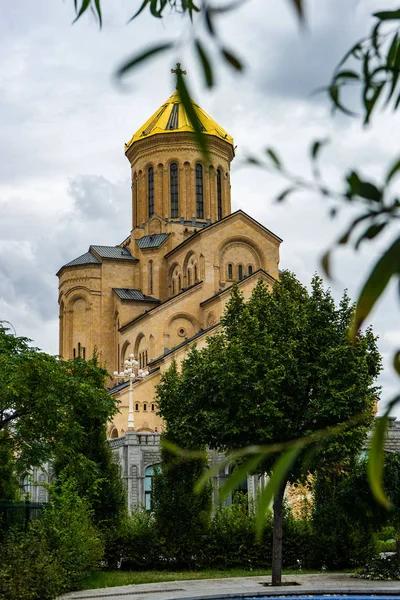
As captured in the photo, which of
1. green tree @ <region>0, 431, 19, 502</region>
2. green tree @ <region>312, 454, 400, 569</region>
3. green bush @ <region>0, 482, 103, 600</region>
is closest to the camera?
green bush @ <region>0, 482, 103, 600</region>

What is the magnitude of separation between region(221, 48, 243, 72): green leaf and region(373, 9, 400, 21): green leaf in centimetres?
34

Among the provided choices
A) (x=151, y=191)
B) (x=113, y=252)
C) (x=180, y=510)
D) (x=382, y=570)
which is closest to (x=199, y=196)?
(x=151, y=191)

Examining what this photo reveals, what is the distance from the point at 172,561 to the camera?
19766 millimetres

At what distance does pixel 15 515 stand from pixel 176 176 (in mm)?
38083

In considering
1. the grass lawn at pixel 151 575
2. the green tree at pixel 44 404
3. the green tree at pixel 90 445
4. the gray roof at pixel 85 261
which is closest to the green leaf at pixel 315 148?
the green tree at pixel 44 404

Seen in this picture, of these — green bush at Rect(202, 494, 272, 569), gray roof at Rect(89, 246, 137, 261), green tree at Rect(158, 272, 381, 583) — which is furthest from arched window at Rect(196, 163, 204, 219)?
green bush at Rect(202, 494, 272, 569)

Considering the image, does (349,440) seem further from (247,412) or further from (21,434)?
(21,434)

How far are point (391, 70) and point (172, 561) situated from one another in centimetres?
1891

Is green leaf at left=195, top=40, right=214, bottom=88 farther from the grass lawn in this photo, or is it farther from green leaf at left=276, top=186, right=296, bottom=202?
the grass lawn

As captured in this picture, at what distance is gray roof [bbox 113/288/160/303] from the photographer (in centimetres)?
5027

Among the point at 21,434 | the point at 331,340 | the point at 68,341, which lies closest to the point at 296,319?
the point at 331,340

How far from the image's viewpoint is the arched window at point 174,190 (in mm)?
52719

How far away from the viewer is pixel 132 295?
50719 mm

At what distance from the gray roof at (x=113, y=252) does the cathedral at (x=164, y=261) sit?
0.20ft
